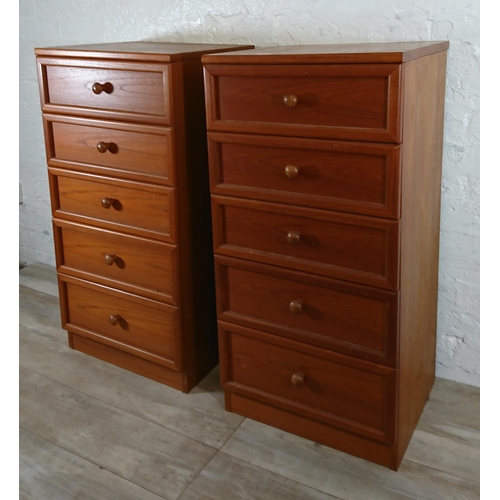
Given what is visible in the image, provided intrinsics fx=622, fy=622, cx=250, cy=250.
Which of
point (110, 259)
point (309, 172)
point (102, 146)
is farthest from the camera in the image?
point (110, 259)

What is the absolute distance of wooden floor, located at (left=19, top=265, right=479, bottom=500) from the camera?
61.6 inches

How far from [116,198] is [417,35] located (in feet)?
3.23

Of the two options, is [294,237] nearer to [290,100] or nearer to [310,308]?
[310,308]

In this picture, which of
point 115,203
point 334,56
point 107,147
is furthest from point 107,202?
point 334,56

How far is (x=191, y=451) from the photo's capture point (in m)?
1.71

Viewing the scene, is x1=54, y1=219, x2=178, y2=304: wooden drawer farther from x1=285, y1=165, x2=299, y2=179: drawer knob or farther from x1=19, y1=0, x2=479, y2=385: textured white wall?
x1=19, y1=0, x2=479, y2=385: textured white wall

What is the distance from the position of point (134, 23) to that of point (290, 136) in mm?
1058

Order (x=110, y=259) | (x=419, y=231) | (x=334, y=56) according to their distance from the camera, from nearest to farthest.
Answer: (x=334, y=56)
(x=419, y=231)
(x=110, y=259)

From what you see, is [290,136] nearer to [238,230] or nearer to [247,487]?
[238,230]

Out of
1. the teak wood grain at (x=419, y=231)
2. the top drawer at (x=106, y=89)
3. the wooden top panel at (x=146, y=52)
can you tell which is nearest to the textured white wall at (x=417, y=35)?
the teak wood grain at (x=419, y=231)

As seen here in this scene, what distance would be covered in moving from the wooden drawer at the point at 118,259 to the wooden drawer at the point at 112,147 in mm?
204

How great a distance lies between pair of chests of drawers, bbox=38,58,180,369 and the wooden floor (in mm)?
168

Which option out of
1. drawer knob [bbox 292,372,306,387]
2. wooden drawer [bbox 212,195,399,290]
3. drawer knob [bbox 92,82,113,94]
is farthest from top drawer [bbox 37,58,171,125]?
drawer knob [bbox 292,372,306,387]

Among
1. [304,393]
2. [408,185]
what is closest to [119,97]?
[408,185]
